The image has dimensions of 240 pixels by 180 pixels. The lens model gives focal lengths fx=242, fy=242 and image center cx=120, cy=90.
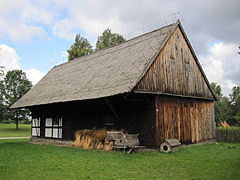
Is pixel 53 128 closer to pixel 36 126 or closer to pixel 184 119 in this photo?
pixel 36 126

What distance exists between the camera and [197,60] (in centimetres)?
1650

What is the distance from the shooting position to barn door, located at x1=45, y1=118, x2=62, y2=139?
17.9 metres

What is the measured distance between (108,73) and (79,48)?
21703mm

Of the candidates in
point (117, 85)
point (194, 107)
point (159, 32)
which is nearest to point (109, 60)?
point (159, 32)

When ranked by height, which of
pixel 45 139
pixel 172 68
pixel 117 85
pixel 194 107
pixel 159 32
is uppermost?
pixel 159 32

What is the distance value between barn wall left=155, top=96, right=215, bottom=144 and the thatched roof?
7.17 feet

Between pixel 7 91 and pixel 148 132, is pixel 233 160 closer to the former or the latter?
pixel 148 132

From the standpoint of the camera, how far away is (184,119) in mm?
14438

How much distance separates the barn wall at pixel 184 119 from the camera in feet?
41.8

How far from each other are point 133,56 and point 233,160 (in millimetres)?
7908

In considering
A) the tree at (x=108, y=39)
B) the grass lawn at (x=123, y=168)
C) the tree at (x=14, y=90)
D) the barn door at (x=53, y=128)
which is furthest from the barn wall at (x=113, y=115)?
the tree at (x=14, y=90)

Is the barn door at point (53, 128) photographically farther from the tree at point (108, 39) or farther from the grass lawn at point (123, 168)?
the tree at point (108, 39)

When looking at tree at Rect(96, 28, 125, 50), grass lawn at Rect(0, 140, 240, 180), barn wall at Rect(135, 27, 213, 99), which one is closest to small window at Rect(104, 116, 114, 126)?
barn wall at Rect(135, 27, 213, 99)

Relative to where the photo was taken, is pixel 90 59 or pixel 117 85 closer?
pixel 117 85
